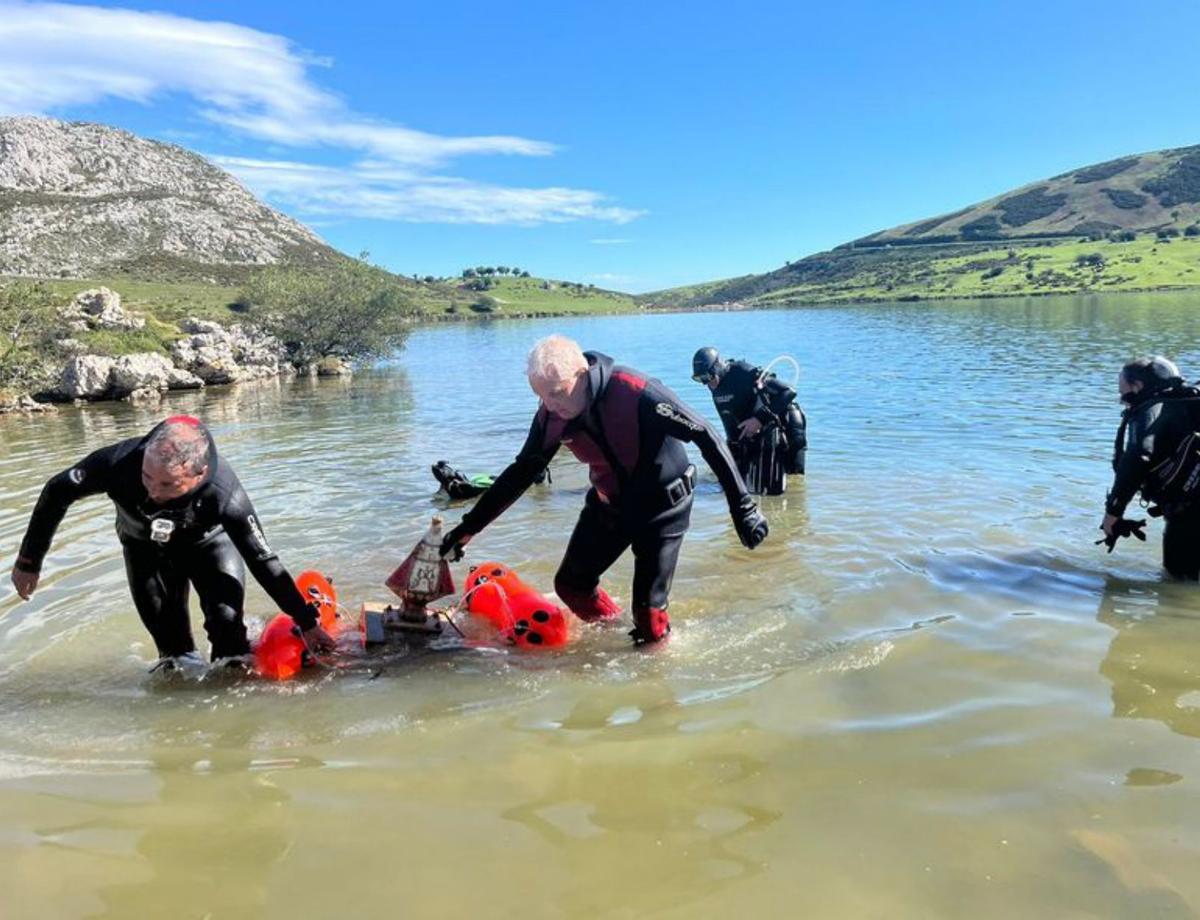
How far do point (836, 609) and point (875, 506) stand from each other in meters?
4.14

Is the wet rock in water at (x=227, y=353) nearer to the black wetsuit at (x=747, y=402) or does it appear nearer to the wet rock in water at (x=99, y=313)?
the wet rock in water at (x=99, y=313)

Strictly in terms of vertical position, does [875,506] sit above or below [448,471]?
below

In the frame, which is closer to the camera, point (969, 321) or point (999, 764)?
point (999, 764)

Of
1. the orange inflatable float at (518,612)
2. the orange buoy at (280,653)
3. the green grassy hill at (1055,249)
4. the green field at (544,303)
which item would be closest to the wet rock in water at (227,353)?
the orange inflatable float at (518,612)

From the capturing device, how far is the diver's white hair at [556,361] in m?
4.86

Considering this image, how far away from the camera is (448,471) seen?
1190 cm

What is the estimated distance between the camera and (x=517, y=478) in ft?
18.3

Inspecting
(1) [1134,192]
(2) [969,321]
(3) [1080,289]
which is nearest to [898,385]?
(2) [969,321]

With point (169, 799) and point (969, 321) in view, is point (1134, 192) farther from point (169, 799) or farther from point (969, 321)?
point (169, 799)

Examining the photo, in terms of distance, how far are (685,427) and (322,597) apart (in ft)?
10.4

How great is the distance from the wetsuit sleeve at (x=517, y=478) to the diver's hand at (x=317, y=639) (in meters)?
1.16

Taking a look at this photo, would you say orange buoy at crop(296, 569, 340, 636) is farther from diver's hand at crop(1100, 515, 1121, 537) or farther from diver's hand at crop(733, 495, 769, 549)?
diver's hand at crop(1100, 515, 1121, 537)

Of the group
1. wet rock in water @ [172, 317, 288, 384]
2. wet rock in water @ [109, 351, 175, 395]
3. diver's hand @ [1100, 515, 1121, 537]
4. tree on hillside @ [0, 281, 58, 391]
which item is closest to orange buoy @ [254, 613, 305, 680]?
diver's hand @ [1100, 515, 1121, 537]

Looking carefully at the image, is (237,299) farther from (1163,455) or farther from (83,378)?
(1163,455)
